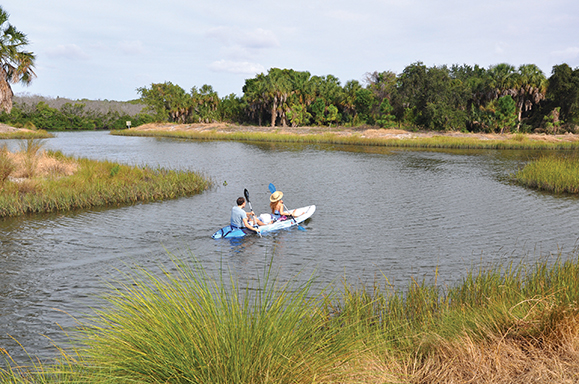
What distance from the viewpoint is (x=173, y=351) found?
3.49 metres

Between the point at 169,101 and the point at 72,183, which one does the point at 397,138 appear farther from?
the point at 169,101

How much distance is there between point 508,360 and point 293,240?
8096mm

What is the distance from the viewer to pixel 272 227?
12.9 metres

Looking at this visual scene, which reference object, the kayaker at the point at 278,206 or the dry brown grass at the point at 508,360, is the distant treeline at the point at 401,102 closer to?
the kayaker at the point at 278,206

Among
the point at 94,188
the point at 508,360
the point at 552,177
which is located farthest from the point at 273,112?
the point at 508,360

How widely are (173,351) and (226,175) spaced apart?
73.2ft

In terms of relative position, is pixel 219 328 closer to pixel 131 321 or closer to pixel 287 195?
pixel 131 321

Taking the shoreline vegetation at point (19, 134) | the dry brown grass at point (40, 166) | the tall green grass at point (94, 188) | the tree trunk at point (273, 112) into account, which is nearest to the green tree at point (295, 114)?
the tree trunk at point (273, 112)

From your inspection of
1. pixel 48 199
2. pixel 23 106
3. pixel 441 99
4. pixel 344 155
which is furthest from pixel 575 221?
pixel 23 106

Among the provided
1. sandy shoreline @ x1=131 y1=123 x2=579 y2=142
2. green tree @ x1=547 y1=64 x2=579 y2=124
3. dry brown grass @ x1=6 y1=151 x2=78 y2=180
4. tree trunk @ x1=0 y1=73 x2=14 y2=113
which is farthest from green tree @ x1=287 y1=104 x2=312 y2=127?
dry brown grass @ x1=6 y1=151 x2=78 y2=180

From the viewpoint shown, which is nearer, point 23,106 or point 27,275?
point 27,275

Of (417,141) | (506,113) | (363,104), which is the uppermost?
(363,104)

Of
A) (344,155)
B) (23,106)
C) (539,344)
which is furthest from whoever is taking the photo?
(23,106)

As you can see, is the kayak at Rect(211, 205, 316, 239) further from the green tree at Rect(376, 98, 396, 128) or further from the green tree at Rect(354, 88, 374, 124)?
the green tree at Rect(354, 88, 374, 124)
